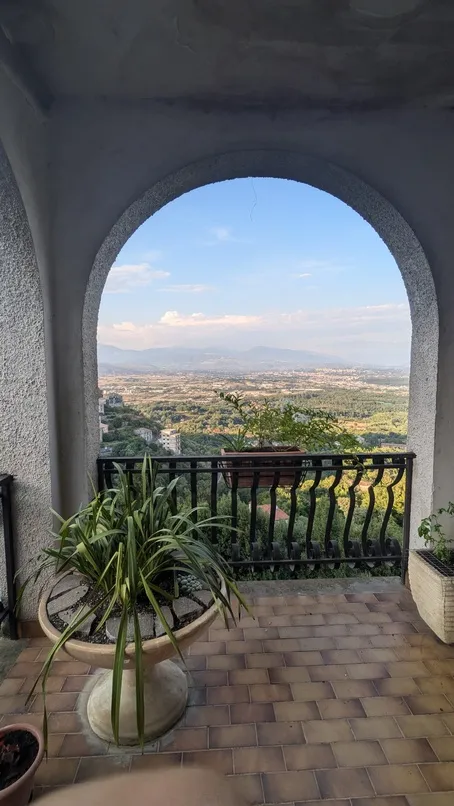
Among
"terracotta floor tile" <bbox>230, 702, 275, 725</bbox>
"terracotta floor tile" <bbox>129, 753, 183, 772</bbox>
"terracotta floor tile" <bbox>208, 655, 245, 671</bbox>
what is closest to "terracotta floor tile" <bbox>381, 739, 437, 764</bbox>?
"terracotta floor tile" <bbox>230, 702, 275, 725</bbox>

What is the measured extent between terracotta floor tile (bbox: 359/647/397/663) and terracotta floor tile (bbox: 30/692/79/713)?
1.30 metres

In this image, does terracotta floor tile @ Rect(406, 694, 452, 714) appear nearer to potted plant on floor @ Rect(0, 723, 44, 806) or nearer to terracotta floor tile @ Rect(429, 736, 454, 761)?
terracotta floor tile @ Rect(429, 736, 454, 761)

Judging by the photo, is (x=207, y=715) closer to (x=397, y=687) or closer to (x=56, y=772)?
(x=56, y=772)

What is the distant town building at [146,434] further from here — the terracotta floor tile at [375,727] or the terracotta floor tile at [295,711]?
the terracotta floor tile at [375,727]

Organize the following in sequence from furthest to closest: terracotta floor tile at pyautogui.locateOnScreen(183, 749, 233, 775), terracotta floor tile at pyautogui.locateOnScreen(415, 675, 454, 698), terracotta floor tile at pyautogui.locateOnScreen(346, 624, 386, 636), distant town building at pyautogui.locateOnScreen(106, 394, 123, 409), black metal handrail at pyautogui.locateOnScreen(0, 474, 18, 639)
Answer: distant town building at pyautogui.locateOnScreen(106, 394, 123, 409) → terracotta floor tile at pyautogui.locateOnScreen(346, 624, 386, 636) → black metal handrail at pyautogui.locateOnScreen(0, 474, 18, 639) → terracotta floor tile at pyautogui.locateOnScreen(415, 675, 454, 698) → terracotta floor tile at pyautogui.locateOnScreen(183, 749, 233, 775)

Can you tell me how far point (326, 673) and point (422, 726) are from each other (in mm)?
402

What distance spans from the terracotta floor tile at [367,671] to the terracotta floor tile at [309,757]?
1.30 ft

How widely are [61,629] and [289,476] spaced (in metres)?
1.49

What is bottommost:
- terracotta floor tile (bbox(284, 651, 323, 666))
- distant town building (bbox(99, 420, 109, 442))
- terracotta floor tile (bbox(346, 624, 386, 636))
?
terracotta floor tile (bbox(346, 624, 386, 636))

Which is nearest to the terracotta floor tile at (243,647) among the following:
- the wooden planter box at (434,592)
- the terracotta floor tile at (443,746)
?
the terracotta floor tile at (443,746)

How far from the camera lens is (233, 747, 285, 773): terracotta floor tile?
1339 mm

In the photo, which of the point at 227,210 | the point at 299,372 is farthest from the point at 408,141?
the point at 299,372

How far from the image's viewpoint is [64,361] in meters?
A: 2.06

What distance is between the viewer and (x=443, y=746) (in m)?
1.42
